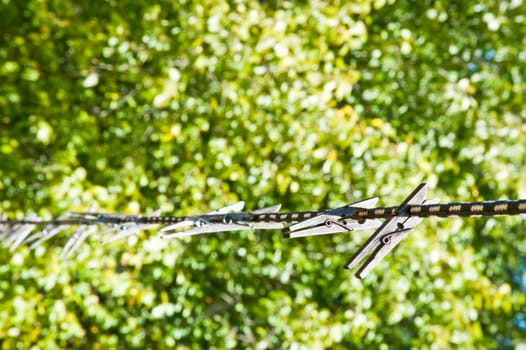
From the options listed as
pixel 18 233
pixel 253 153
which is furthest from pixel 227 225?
pixel 253 153

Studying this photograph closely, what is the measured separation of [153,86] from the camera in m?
2.68

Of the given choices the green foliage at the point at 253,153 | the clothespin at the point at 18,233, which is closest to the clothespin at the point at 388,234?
the clothespin at the point at 18,233

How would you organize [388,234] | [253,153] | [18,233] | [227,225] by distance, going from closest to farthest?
[388,234] → [227,225] → [18,233] → [253,153]

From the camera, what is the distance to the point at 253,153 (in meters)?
2.74

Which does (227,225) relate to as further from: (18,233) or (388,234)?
(18,233)

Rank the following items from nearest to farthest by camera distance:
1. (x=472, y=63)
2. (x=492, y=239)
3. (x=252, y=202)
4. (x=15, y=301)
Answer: (x=15, y=301) → (x=252, y=202) → (x=472, y=63) → (x=492, y=239)

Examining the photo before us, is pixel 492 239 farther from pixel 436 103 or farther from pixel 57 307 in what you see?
pixel 57 307

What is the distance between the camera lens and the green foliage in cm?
269

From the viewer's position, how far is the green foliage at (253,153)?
269cm

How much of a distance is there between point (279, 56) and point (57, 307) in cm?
132

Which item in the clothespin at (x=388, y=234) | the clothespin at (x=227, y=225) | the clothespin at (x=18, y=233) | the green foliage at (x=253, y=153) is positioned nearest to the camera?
the clothespin at (x=388, y=234)

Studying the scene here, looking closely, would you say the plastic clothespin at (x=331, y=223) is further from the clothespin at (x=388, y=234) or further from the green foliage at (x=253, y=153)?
the green foliage at (x=253, y=153)

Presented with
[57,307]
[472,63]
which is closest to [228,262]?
[57,307]

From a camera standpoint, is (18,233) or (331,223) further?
(18,233)
